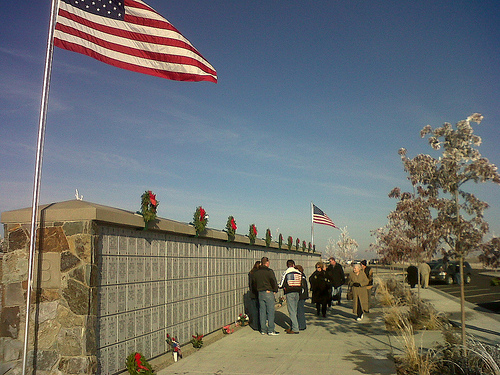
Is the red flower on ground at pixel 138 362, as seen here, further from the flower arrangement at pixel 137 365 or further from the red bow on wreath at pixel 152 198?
the red bow on wreath at pixel 152 198

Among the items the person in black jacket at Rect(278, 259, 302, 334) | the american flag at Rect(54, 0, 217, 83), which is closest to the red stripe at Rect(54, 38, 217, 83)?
the american flag at Rect(54, 0, 217, 83)

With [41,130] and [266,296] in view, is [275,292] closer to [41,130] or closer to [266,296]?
[266,296]

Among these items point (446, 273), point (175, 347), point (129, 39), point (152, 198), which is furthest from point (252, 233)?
point (446, 273)

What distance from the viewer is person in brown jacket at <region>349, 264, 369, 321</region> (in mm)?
14072

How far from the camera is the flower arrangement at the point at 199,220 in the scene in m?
10.6

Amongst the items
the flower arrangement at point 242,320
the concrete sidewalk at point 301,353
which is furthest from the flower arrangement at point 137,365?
the flower arrangement at point 242,320

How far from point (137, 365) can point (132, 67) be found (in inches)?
176

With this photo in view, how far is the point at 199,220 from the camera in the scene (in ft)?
35.0

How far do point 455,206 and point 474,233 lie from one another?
612 millimetres

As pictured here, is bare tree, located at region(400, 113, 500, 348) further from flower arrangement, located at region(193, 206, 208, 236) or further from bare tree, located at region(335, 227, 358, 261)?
bare tree, located at region(335, 227, 358, 261)

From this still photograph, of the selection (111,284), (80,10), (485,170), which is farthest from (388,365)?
(80,10)

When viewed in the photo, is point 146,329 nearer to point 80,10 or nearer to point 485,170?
point 80,10

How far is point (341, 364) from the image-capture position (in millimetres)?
8242

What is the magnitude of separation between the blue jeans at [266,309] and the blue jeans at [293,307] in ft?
1.46
